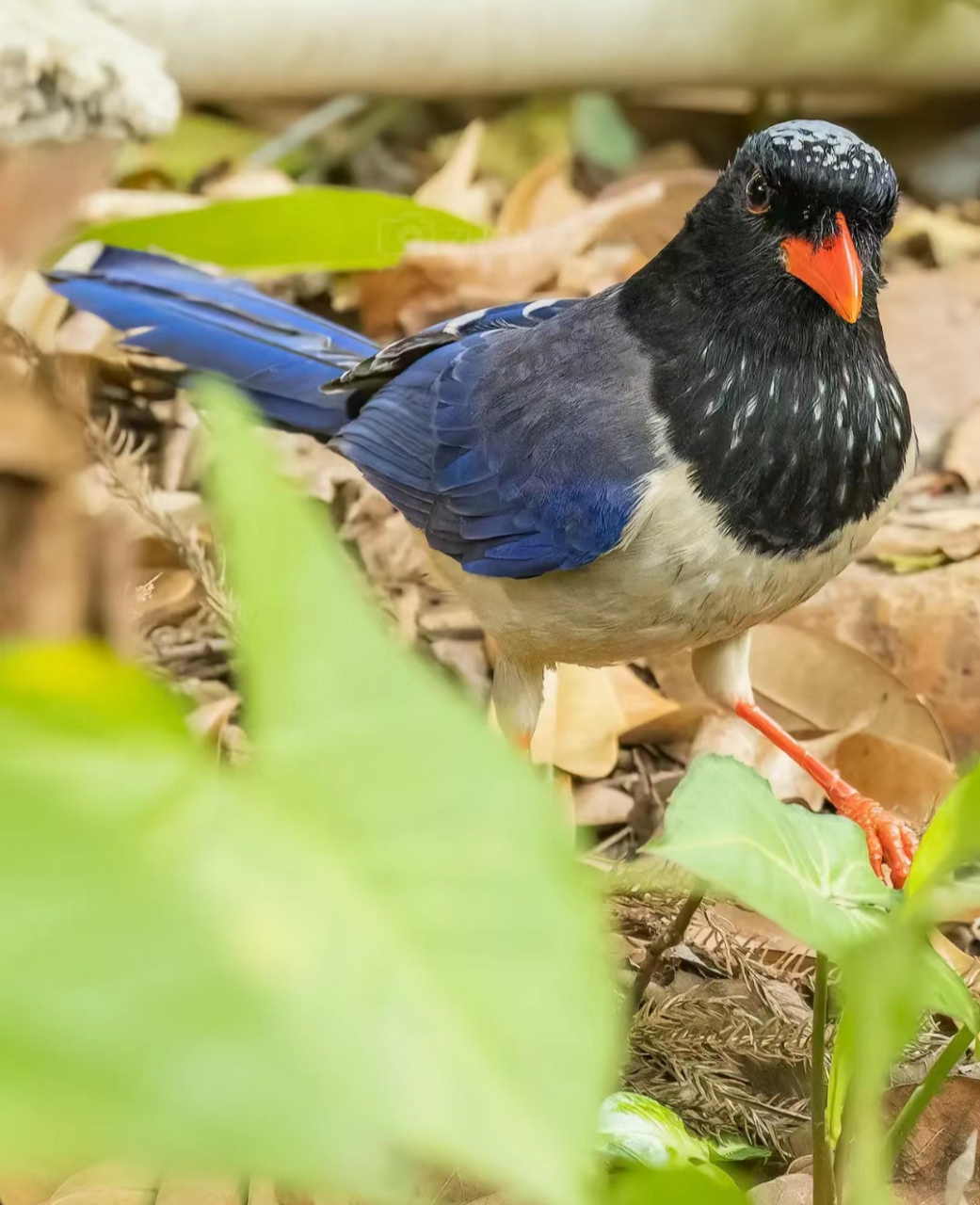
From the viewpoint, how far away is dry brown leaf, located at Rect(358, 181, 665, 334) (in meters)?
3.77

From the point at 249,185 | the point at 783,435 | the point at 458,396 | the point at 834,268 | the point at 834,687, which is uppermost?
the point at 834,268

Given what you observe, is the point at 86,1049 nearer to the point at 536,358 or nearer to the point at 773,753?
the point at 536,358

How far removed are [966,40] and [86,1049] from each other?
484 centimetres

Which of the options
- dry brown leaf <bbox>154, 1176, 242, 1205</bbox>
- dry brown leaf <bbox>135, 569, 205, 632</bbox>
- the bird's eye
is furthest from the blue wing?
dry brown leaf <bbox>154, 1176, 242, 1205</bbox>

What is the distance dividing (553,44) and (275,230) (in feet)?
5.13

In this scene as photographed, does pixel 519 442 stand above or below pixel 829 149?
below

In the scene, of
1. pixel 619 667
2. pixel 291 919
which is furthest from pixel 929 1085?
pixel 619 667

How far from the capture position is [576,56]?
4.54 meters

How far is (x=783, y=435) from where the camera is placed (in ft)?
6.86

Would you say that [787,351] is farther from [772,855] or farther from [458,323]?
[772,855]

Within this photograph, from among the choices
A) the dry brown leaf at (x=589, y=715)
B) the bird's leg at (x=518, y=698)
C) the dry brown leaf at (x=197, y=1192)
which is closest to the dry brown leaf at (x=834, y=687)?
the dry brown leaf at (x=589, y=715)

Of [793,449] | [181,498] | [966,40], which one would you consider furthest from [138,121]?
[966,40]

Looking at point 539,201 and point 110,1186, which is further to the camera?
point 539,201

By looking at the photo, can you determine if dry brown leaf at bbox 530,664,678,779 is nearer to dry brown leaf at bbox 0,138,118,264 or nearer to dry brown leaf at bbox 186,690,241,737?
dry brown leaf at bbox 186,690,241,737
